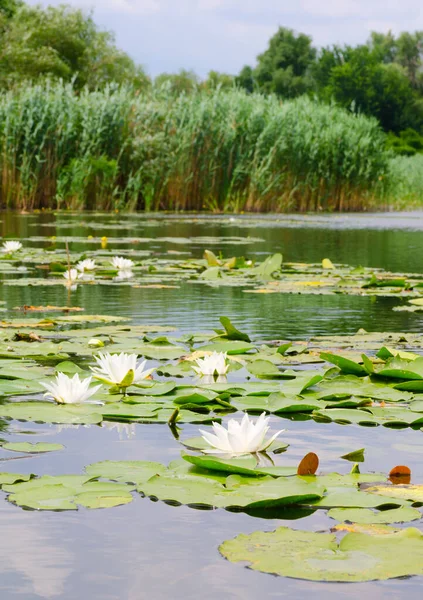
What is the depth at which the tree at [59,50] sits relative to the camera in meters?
36.1

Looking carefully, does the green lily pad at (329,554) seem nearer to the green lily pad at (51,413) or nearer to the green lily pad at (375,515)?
the green lily pad at (375,515)

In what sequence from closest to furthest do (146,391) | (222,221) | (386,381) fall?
(146,391), (386,381), (222,221)

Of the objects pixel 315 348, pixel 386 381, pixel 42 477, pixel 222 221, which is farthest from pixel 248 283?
pixel 222 221

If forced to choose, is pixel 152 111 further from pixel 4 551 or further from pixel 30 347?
pixel 4 551

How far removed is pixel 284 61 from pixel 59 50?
2072 centimetres

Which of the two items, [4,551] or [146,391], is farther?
[146,391]

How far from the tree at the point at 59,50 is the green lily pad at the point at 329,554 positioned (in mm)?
33316

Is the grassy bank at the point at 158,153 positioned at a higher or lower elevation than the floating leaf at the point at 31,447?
higher

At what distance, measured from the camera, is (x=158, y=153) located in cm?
1444

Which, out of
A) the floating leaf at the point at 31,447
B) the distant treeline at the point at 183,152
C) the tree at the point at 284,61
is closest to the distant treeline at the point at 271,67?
the tree at the point at 284,61

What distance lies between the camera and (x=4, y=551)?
1264mm

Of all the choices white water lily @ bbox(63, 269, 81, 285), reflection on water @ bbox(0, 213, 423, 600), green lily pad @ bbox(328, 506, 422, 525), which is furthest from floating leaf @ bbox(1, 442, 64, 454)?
white water lily @ bbox(63, 269, 81, 285)

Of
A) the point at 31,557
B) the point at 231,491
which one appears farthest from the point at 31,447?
the point at 31,557

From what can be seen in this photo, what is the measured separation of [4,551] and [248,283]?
3.92m
